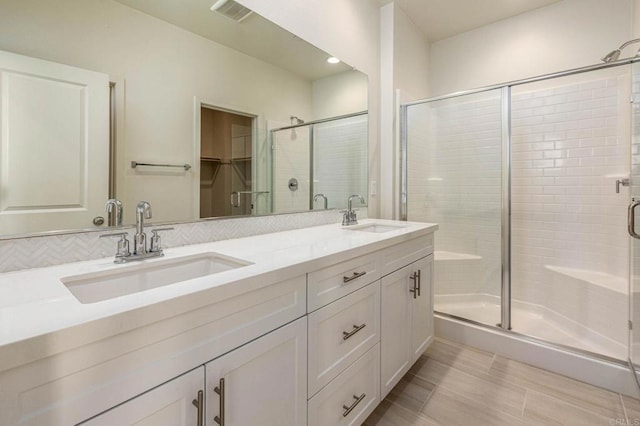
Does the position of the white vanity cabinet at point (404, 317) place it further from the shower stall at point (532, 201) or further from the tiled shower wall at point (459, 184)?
the tiled shower wall at point (459, 184)

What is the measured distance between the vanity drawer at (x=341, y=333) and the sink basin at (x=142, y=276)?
0.35 meters

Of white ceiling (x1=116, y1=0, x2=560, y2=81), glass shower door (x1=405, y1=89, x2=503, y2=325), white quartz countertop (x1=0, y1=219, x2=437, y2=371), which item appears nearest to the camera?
white quartz countertop (x1=0, y1=219, x2=437, y2=371)

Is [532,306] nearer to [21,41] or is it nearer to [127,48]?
[127,48]

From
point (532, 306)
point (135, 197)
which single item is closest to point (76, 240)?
point (135, 197)

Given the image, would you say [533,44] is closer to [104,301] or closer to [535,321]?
[535,321]

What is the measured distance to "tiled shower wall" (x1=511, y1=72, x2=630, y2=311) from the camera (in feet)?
7.64

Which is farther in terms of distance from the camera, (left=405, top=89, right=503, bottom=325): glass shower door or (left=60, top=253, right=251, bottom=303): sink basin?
(left=405, top=89, right=503, bottom=325): glass shower door

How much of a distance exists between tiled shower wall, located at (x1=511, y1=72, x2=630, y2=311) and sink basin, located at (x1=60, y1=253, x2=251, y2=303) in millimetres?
2636

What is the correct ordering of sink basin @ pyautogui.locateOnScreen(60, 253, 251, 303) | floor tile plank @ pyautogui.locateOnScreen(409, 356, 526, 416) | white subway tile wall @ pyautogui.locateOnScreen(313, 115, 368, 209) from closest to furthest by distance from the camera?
sink basin @ pyautogui.locateOnScreen(60, 253, 251, 303)
floor tile plank @ pyautogui.locateOnScreen(409, 356, 526, 416)
white subway tile wall @ pyautogui.locateOnScreen(313, 115, 368, 209)

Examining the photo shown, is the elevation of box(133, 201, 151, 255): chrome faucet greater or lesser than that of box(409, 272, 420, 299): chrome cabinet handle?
greater

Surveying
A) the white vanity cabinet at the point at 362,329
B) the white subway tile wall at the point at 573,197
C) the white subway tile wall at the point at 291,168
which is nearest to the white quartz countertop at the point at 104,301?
the white vanity cabinet at the point at 362,329

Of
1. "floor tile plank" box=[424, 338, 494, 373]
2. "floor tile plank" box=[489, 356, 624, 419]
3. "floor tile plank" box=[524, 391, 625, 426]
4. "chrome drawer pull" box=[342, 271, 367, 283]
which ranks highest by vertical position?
"chrome drawer pull" box=[342, 271, 367, 283]

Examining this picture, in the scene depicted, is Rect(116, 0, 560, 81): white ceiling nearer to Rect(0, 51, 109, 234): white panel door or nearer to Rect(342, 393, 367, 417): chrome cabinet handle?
Rect(0, 51, 109, 234): white panel door

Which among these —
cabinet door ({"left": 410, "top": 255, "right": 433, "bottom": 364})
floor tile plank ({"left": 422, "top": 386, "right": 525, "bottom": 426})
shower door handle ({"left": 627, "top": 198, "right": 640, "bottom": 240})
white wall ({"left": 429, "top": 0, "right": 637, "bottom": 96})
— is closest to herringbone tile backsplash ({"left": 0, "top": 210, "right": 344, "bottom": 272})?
cabinet door ({"left": 410, "top": 255, "right": 433, "bottom": 364})
